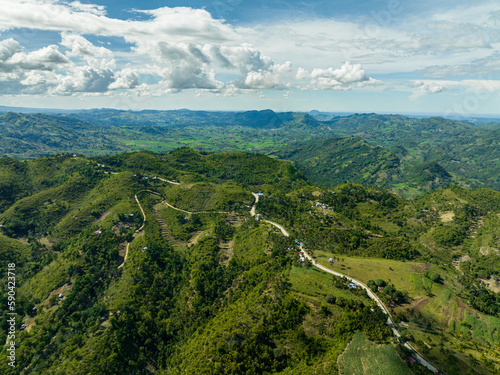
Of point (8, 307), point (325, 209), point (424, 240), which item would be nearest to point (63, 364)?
point (8, 307)

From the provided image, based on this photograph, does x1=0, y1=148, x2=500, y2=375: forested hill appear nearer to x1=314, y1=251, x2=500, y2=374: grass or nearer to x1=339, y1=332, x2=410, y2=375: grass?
x1=339, y1=332, x2=410, y2=375: grass

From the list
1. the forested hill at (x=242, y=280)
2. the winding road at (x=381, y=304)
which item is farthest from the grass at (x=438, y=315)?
the winding road at (x=381, y=304)

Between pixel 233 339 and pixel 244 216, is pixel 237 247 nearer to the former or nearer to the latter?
pixel 244 216

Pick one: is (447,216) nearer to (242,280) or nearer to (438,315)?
(438,315)

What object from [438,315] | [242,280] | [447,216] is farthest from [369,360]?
[447,216]

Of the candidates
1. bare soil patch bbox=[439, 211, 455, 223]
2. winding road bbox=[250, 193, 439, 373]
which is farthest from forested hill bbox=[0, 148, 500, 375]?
winding road bbox=[250, 193, 439, 373]

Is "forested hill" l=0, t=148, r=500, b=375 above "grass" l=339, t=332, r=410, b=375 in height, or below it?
below

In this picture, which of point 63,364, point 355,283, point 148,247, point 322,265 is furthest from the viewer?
point 148,247
